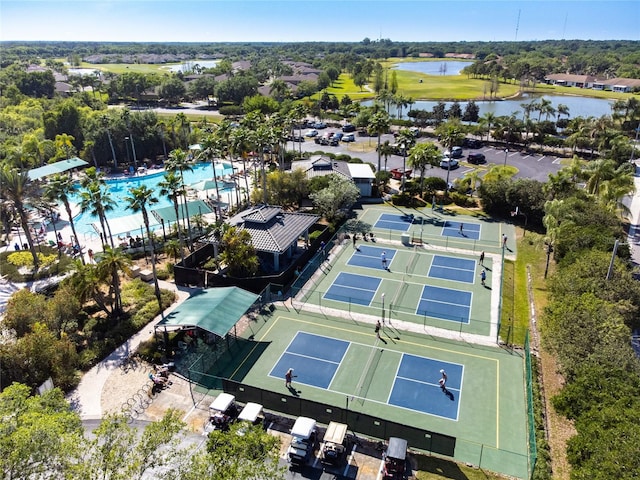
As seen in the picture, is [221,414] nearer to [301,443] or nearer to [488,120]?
[301,443]

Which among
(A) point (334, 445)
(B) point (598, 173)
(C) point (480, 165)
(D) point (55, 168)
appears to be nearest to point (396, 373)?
(A) point (334, 445)

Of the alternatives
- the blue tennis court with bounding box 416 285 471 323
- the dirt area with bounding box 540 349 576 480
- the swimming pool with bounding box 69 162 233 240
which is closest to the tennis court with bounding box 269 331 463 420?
the dirt area with bounding box 540 349 576 480

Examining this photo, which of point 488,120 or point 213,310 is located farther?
point 488,120

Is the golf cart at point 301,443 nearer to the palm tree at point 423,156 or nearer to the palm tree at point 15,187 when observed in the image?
the palm tree at point 15,187

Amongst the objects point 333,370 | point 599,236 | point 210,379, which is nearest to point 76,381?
point 210,379

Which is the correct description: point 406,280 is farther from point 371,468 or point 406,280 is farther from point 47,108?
point 47,108
